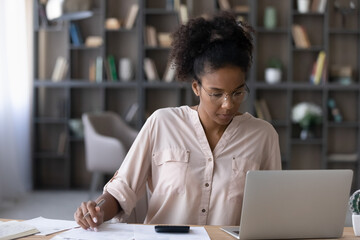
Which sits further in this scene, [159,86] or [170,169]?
[159,86]

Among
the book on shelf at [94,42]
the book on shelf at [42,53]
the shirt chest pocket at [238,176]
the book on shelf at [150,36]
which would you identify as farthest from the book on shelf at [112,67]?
the shirt chest pocket at [238,176]

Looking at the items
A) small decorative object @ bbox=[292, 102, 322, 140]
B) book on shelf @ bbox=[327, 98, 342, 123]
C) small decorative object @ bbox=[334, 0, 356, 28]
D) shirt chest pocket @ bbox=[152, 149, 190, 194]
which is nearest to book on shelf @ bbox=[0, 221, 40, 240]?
shirt chest pocket @ bbox=[152, 149, 190, 194]

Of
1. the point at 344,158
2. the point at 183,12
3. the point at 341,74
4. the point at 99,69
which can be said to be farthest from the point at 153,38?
the point at 344,158

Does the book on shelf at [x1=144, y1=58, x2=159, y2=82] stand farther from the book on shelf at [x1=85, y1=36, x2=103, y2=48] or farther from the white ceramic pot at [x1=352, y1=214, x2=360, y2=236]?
the white ceramic pot at [x1=352, y1=214, x2=360, y2=236]

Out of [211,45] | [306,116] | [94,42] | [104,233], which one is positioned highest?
[94,42]

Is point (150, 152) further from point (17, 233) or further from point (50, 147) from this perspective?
point (50, 147)

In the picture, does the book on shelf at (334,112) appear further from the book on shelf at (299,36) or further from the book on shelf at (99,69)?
the book on shelf at (99,69)

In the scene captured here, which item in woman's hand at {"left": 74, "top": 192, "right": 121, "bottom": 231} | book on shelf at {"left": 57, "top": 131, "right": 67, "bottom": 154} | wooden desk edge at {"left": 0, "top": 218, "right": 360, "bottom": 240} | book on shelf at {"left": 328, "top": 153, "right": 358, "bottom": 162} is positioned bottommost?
book on shelf at {"left": 328, "top": 153, "right": 358, "bottom": 162}

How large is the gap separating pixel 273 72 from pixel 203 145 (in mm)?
3757

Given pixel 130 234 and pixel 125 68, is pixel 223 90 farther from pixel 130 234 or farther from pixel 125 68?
pixel 125 68

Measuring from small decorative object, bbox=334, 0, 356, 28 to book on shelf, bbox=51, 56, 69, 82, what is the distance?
2.88 m

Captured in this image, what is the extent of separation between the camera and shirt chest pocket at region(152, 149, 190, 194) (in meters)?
1.92

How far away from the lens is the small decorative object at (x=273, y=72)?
5.57 metres

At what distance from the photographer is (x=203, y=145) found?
196 cm
